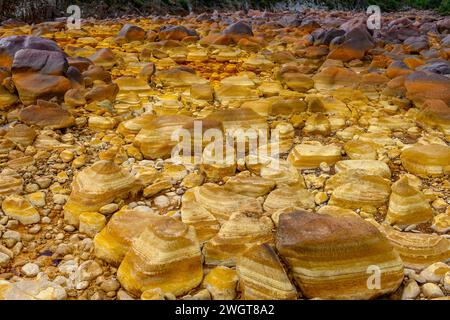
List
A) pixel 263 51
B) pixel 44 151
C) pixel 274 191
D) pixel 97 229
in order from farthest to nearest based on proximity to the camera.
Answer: pixel 263 51
pixel 44 151
pixel 274 191
pixel 97 229

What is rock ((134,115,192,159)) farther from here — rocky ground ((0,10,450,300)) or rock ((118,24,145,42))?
rock ((118,24,145,42))

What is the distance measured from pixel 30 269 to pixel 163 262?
2.54ft

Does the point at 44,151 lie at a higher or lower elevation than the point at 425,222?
higher

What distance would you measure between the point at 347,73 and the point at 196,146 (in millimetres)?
2542

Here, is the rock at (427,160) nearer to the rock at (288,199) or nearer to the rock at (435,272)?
the rock at (288,199)

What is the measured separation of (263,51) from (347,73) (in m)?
2.12

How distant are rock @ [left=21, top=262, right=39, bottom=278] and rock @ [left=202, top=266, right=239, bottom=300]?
0.92 metres

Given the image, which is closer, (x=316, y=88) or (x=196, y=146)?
(x=196, y=146)

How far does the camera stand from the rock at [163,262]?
219 cm

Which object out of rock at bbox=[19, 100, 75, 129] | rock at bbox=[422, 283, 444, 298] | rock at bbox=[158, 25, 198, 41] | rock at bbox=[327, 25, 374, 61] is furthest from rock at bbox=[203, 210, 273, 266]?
rock at bbox=[158, 25, 198, 41]
